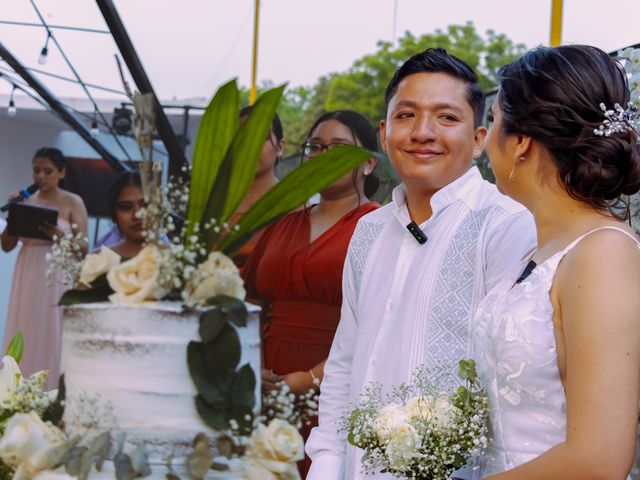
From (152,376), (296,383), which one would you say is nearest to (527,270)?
(296,383)

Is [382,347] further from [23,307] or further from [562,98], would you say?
[23,307]

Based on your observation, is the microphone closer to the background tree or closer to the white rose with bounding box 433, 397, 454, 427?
the background tree

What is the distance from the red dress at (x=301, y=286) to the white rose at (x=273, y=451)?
0.14m

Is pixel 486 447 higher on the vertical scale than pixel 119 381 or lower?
lower

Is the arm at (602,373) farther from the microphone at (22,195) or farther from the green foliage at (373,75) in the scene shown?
the microphone at (22,195)

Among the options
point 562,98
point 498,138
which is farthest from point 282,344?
point 562,98

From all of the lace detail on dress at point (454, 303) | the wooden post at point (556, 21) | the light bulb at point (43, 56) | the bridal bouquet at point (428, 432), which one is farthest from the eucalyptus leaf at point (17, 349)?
the wooden post at point (556, 21)

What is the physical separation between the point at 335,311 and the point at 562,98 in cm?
99

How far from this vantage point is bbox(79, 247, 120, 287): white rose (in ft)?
4.32

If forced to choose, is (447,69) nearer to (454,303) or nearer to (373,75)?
(454,303)

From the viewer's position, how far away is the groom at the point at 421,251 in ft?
6.44

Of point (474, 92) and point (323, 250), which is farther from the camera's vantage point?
point (323, 250)

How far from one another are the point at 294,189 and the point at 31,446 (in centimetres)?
52

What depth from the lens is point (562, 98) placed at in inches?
59.9
